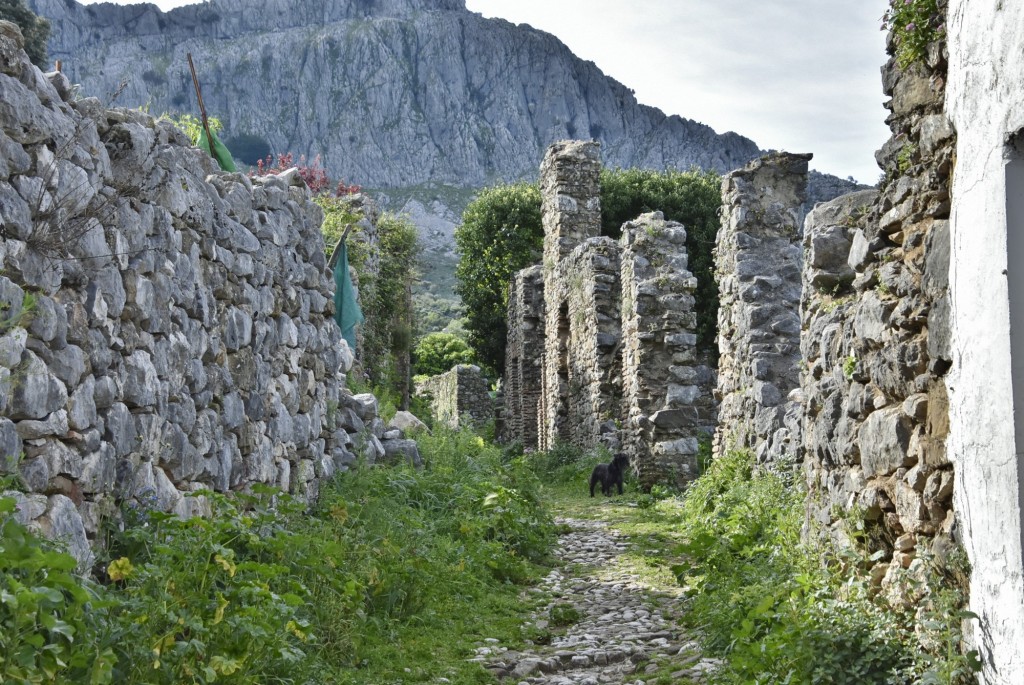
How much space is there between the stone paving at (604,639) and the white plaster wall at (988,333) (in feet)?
5.64

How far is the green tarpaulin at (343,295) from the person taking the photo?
1070 cm

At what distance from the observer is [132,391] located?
4840mm

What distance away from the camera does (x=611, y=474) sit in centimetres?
1331

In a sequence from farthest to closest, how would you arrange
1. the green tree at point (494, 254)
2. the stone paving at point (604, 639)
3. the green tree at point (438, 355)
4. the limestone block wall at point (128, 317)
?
1. the green tree at point (438, 355)
2. the green tree at point (494, 254)
3. the stone paving at point (604, 639)
4. the limestone block wall at point (128, 317)

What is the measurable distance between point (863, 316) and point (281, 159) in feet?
31.9

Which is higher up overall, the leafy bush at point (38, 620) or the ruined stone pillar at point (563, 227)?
the ruined stone pillar at point (563, 227)

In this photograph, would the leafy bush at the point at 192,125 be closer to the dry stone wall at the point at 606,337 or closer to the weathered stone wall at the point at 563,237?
the dry stone wall at the point at 606,337

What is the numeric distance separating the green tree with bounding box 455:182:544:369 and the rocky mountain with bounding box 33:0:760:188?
62426 millimetres

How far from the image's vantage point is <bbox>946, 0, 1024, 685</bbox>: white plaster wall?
11.5ft

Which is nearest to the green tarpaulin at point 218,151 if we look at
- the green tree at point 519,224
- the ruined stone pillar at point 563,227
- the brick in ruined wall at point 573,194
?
the ruined stone pillar at point 563,227

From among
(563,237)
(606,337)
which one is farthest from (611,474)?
(563,237)

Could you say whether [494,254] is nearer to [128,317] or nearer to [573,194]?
[573,194]

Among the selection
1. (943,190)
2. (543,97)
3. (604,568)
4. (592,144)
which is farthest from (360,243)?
(543,97)

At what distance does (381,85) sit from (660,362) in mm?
94840
